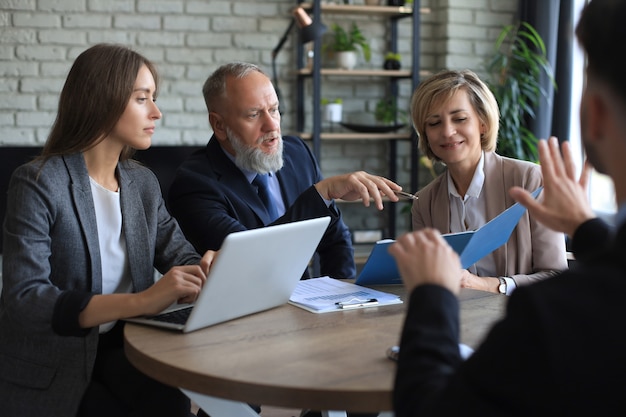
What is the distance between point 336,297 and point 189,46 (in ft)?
10.2

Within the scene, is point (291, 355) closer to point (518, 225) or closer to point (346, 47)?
point (518, 225)

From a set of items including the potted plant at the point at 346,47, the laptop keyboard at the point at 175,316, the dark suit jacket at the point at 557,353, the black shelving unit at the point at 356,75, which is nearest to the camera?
the dark suit jacket at the point at 557,353

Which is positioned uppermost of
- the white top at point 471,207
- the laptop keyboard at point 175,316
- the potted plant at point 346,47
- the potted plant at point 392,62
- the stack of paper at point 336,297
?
the potted plant at point 346,47

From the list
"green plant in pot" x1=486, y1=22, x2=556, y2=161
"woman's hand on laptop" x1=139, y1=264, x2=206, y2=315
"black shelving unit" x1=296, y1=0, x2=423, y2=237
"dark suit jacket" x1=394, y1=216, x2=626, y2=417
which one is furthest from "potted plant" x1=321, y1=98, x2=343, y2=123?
"dark suit jacket" x1=394, y1=216, x2=626, y2=417

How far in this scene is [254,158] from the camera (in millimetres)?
2684

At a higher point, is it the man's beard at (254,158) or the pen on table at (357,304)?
the man's beard at (254,158)

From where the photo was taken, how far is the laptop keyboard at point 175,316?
176 centimetres

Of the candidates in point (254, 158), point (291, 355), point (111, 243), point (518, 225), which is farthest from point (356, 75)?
point (291, 355)

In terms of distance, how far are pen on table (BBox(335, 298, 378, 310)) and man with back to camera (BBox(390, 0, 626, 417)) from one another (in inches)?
31.4

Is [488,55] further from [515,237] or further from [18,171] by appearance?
Result: [18,171]

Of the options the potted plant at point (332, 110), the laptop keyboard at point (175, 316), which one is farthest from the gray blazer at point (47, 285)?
the potted plant at point (332, 110)

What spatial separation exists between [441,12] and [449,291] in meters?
4.20

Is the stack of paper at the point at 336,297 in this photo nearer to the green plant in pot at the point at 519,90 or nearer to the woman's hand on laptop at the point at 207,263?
the woman's hand on laptop at the point at 207,263

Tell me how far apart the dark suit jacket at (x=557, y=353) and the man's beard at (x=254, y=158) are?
69.4 inches
